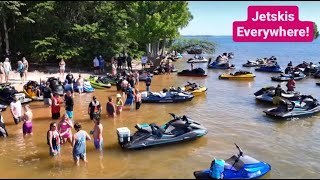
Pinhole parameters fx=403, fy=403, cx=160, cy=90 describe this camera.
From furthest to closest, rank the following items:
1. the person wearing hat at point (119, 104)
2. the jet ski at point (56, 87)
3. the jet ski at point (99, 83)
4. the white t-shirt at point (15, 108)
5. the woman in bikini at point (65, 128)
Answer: the jet ski at point (99, 83) < the jet ski at point (56, 87) < the person wearing hat at point (119, 104) < the white t-shirt at point (15, 108) < the woman in bikini at point (65, 128)

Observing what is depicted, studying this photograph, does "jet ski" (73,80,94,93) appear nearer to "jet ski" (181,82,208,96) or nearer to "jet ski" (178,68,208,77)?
"jet ski" (181,82,208,96)

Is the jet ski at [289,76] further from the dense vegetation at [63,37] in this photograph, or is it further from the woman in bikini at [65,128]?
the woman in bikini at [65,128]

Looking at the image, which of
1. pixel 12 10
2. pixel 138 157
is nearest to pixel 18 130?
pixel 138 157

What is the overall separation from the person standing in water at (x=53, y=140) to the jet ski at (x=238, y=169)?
4.92m

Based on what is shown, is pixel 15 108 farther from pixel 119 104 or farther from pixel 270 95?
pixel 270 95

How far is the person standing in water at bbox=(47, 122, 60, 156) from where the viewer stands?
13555 mm

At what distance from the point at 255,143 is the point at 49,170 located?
8.30 meters

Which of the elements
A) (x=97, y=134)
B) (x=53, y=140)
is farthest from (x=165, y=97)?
(x=53, y=140)

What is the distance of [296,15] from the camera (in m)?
8.39

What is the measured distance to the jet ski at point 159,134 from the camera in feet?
48.6

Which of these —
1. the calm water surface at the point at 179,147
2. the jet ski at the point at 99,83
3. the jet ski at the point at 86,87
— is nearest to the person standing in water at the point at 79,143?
the calm water surface at the point at 179,147

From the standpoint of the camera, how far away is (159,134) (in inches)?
601

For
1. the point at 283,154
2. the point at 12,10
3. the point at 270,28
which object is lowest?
the point at 283,154

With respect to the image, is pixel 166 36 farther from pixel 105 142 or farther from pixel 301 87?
pixel 105 142
